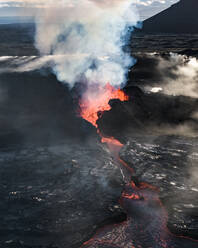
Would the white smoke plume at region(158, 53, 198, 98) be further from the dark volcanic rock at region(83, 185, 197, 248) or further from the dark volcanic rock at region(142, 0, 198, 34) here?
the dark volcanic rock at region(142, 0, 198, 34)

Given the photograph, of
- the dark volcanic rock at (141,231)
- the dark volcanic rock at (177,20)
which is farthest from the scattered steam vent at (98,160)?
the dark volcanic rock at (177,20)

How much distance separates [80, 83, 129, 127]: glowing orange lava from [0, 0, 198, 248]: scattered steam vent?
6 cm

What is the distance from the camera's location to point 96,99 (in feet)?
51.2

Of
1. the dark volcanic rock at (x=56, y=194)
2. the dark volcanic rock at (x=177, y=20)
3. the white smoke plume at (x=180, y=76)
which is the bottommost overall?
the dark volcanic rock at (x=56, y=194)

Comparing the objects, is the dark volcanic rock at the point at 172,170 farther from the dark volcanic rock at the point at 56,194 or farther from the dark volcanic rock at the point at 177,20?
the dark volcanic rock at the point at 177,20

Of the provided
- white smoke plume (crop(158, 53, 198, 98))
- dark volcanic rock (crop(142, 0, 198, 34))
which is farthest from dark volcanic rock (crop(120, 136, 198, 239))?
dark volcanic rock (crop(142, 0, 198, 34))

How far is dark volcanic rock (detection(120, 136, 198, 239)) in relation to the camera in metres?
7.15

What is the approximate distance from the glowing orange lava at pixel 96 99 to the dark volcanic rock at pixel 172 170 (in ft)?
10.9

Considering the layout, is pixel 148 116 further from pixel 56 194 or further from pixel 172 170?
pixel 56 194

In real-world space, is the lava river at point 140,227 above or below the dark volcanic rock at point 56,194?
below

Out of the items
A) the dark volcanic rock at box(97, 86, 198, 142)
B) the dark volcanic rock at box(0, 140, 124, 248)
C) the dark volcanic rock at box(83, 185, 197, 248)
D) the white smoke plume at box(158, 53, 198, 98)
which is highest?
the white smoke plume at box(158, 53, 198, 98)

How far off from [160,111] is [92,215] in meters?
8.80

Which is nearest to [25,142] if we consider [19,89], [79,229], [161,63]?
[79,229]

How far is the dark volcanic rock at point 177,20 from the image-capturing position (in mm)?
75919
